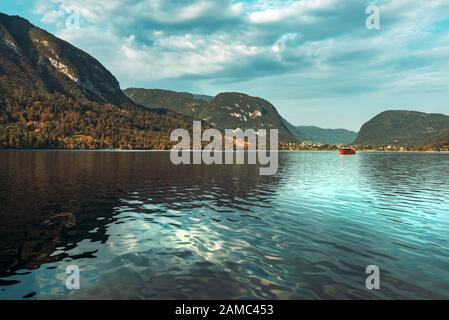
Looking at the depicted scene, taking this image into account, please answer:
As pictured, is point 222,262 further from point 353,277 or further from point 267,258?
point 353,277

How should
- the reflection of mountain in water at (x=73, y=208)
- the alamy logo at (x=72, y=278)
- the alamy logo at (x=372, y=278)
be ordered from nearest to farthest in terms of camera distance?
the alamy logo at (x=72, y=278), the alamy logo at (x=372, y=278), the reflection of mountain in water at (x=73, y=208)

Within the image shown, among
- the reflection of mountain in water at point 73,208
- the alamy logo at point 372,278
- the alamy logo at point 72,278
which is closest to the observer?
the alamy logo at point 72,278

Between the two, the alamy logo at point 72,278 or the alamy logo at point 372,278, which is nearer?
the alamy logo at point 72,278

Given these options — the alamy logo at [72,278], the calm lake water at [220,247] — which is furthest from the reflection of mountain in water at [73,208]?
the alamy logo at [72,278]

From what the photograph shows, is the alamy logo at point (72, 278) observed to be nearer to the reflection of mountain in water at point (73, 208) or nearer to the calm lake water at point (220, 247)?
the calm lake water at point (220, 247)

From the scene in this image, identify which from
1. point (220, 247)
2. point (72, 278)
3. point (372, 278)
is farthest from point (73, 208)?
point (372, 278)

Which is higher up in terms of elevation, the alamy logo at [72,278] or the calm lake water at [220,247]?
the alamy logo at [72,278]

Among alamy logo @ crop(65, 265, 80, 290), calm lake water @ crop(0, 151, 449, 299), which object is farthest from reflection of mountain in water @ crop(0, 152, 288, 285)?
alamy logo @ crop(65, 265, 80, 290)

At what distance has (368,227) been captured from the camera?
29469 mm

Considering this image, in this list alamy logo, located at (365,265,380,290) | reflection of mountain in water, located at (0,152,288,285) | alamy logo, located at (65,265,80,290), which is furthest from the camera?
reflection of mountain in water, located at (0,152,288,285)

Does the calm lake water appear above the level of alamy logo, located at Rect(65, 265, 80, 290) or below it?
below

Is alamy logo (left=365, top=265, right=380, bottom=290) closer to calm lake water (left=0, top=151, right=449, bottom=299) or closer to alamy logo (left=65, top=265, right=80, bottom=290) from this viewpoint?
calm lake water (left=0, top=151, right=449, bottom=299)

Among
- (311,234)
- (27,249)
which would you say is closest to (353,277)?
(311,234)
